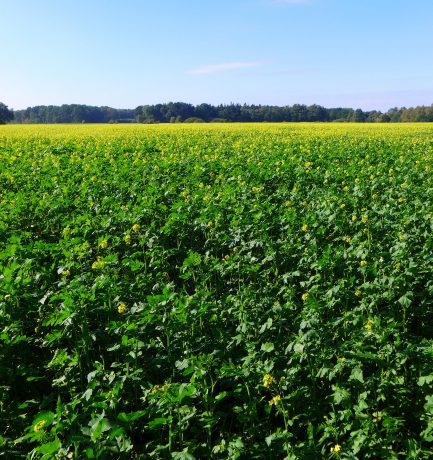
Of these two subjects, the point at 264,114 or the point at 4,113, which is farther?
the point at 264,114

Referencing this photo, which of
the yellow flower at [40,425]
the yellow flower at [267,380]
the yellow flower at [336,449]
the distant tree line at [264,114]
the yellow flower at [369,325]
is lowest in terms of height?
the yellow flower at [336,449]

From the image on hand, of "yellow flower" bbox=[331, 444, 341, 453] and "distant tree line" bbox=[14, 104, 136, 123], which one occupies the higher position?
"distant tree line" bbox=[14, 104, 136, 123]

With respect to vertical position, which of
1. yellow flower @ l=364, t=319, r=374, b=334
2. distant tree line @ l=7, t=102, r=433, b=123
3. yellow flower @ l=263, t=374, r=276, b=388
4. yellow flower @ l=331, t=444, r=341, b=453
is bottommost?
yellow flower @ l=331, t=444, r=341, b=453

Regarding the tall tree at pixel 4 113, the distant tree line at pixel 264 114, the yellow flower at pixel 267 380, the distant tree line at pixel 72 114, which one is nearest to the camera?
the yellow flower at pixel 267 380

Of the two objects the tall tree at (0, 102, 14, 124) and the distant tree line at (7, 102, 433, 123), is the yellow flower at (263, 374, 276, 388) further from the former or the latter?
the tall tree at (0, 102, 14, 124)

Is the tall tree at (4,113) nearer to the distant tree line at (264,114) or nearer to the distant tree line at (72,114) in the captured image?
the distant tree line at (264,114)

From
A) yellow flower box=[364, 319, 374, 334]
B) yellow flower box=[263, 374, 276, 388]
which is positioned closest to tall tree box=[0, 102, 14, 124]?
yellow flower box=[364, 319, 374, 334]

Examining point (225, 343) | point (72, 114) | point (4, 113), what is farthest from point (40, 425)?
point (72, 114)

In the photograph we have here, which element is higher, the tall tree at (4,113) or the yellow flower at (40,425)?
the tall tree at (4,113)

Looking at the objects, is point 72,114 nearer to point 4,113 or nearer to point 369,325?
point 4,113

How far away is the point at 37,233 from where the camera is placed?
742cm

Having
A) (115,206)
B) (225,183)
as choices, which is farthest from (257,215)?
(225,183)

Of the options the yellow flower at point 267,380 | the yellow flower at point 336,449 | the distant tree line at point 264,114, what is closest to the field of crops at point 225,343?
the yellow flower at point 336,449

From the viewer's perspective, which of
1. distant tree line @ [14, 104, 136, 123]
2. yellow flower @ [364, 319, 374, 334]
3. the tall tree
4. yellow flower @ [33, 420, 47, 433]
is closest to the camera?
yellow flower @ [33, 420, 47, 433]
